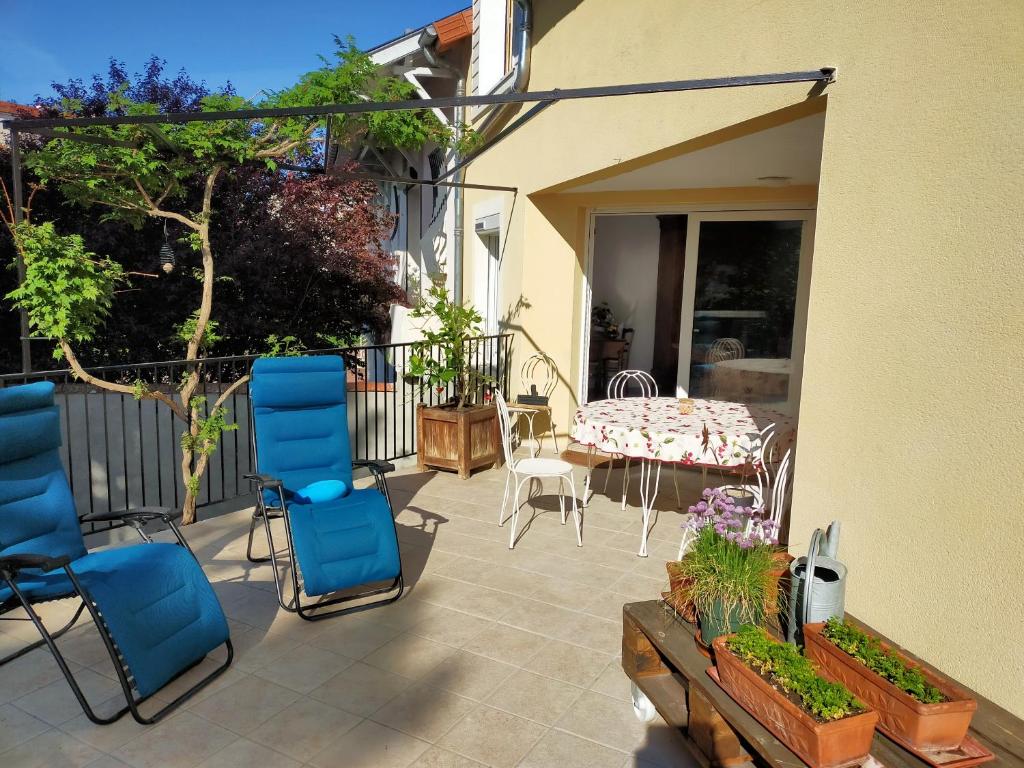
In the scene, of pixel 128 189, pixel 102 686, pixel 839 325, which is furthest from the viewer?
pixel 128 189

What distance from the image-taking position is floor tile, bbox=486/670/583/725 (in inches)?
105

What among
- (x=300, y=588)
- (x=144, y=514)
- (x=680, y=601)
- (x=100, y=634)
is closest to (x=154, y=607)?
(x=100, y=634)

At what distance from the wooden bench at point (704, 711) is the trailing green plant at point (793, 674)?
5.4 inches

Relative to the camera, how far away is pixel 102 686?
2805 mm

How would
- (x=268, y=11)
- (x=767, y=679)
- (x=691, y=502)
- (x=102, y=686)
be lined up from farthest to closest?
(x=268, y=11) → (x=691, y=502) → (x=102, y=686) → (x=767, y=679)

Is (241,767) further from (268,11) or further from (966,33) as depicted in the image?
(268,11)

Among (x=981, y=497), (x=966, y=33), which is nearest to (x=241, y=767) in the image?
(x=981, y=497)

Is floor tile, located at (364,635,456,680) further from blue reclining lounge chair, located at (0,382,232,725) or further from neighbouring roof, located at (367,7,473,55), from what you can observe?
neighbouring roof, located at (367,7,473,55)

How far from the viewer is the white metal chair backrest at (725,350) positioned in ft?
21.9

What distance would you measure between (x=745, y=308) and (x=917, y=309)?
4.00 meters

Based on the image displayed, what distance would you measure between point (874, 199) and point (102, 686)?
3.69m

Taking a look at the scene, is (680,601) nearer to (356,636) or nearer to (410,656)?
(410,656)

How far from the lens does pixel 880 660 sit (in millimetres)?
2107

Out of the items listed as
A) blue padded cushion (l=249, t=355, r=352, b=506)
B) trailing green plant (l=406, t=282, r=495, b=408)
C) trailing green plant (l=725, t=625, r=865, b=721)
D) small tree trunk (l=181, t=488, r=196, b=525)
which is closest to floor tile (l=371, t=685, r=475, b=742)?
trailing green plant (l=725, t=625, r=865, b=721)
